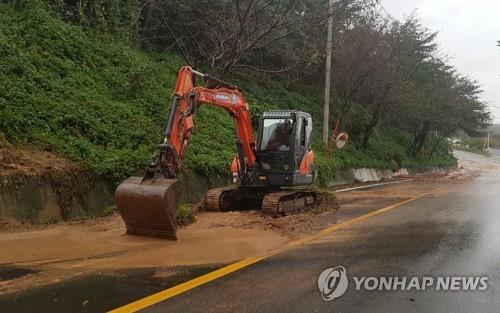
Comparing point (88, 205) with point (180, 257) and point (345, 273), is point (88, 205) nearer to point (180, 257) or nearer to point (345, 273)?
point (180, 257)

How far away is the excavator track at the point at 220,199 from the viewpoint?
12.0 m

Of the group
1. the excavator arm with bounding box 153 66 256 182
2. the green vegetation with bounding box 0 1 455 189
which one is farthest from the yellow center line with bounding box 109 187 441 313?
the green vegetation with bounding box 0 1 455 189

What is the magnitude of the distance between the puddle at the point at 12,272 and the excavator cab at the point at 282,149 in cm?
677

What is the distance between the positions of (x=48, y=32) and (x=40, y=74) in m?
2.66

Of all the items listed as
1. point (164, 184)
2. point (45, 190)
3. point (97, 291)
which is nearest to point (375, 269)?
point (164, 184)

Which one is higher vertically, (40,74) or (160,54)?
(160,54)

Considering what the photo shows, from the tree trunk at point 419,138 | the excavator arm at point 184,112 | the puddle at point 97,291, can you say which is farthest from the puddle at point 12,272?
the tree trunk at point 419,138

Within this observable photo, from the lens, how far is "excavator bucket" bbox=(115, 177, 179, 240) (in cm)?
806

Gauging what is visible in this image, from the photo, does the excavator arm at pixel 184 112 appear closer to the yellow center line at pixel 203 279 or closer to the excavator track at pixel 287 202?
the excavator track at pixel 287 202

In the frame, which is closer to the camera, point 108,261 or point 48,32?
point 108,261

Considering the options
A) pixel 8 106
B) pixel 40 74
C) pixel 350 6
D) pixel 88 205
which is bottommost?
pixel 88 205

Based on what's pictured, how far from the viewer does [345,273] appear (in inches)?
263

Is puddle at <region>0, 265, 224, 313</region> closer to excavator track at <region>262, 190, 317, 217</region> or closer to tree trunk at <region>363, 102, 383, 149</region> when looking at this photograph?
excavator track at <region>262, 190, 317, 217</region>

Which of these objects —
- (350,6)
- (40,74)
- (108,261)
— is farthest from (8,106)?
(350,6)
